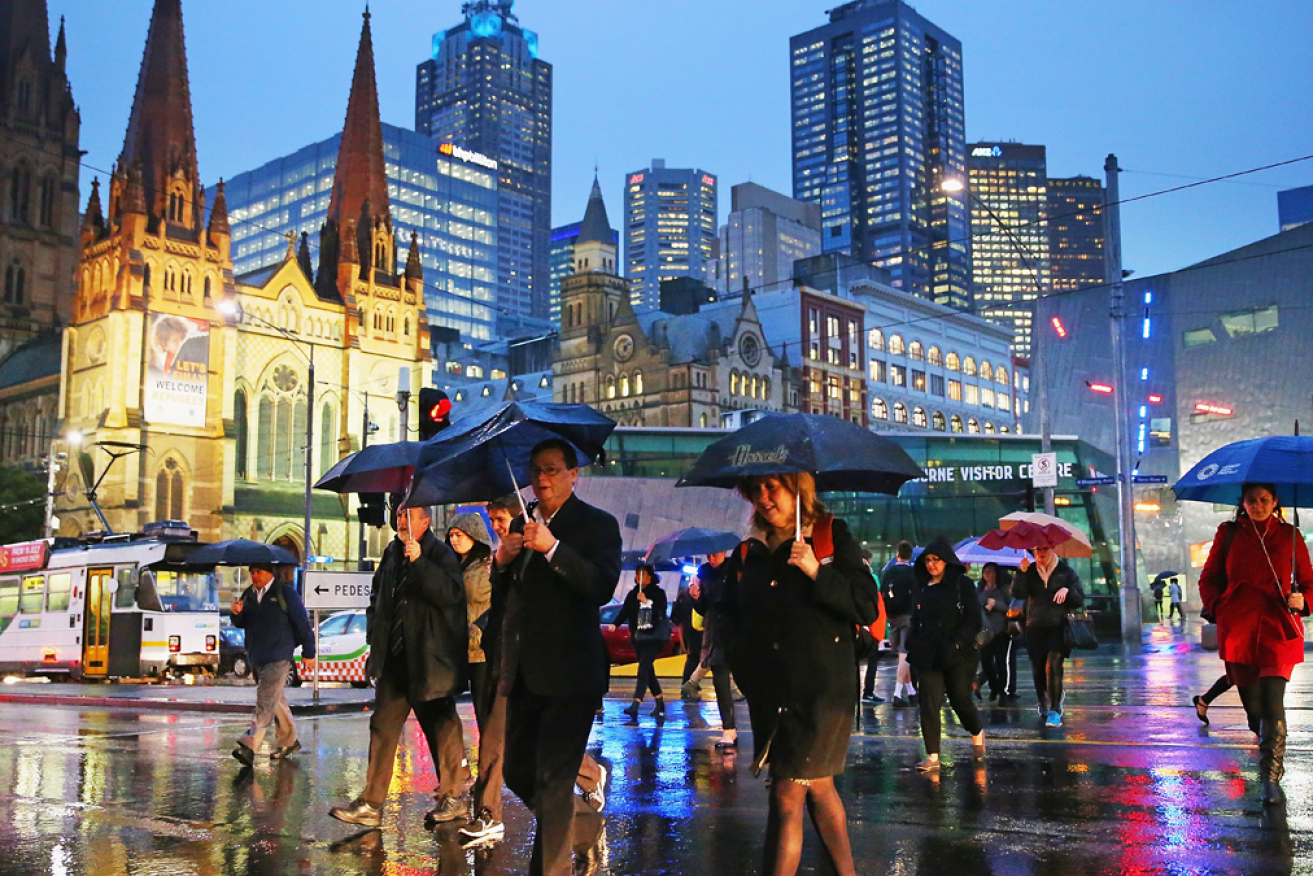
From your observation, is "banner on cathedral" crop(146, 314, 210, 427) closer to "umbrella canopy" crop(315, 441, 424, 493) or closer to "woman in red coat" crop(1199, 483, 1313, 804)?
"umbrella canopy" crop(315, 441, 424, 493)

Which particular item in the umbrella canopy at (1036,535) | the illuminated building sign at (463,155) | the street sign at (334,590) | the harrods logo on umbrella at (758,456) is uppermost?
the illuminated building sign at (463,155)

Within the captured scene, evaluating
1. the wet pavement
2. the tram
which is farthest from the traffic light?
the tram

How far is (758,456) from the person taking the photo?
5.55m

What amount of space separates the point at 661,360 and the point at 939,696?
7716 cm

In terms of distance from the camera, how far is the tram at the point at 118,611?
2747cm

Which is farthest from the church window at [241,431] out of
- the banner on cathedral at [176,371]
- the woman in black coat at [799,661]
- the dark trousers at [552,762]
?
the woman in black coat at [799,661]

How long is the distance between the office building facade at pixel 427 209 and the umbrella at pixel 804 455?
149225 millimetres

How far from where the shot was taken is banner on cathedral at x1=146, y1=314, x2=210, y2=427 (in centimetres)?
6525

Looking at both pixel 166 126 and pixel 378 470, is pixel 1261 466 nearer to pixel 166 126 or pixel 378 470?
pixel 378 470

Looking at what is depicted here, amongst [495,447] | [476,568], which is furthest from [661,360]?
[495,447]

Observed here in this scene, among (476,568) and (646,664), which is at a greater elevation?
(476,568)

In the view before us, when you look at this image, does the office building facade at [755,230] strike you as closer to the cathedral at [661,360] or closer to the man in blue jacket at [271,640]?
the cathedral at [661,360]

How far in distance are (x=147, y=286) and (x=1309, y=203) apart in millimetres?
68130

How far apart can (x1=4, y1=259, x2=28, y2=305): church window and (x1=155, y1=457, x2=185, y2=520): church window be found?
25.1 meters
